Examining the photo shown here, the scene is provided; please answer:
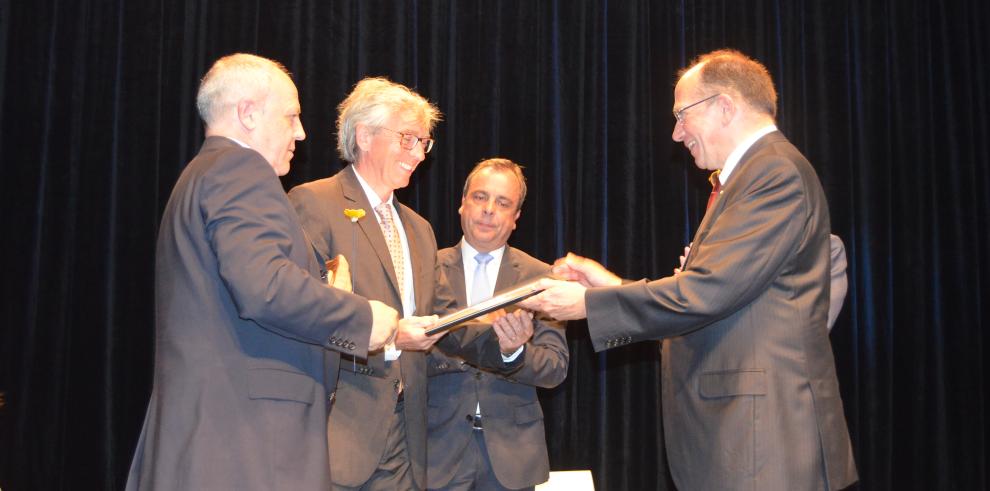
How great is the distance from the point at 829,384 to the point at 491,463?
1.37 meters

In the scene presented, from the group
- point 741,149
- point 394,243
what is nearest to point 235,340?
point 394,243

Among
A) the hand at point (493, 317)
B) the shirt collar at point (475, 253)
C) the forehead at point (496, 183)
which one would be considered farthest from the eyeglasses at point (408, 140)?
the hand at point (493, 317)

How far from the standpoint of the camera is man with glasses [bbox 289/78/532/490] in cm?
306

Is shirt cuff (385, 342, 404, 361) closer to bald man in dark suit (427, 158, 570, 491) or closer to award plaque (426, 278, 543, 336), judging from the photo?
award plaque (426, 278, 543, 336)

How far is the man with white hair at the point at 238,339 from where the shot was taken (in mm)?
2314

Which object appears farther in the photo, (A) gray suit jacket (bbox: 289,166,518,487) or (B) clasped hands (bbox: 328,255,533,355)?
(A) gray suit jacket (bbox: 289,166,518,487)

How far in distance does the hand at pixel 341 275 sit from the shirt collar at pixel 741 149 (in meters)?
1.28

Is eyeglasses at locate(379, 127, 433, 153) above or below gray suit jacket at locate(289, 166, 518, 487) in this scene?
above

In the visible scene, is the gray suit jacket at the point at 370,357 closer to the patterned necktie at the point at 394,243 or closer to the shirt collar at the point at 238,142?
the patterned necktie at the point at 394,243

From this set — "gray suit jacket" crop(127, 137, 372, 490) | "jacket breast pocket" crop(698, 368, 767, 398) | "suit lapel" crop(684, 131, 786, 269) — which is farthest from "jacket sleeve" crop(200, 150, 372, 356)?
"suit lapel" crop(684, 131, 786, 269)

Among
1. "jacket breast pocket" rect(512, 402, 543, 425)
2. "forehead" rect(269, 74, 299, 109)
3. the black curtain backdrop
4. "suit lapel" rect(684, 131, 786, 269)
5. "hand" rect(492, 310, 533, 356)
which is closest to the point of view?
"forehead" rect(269, 74, 299, 109)

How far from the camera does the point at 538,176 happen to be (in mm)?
5215

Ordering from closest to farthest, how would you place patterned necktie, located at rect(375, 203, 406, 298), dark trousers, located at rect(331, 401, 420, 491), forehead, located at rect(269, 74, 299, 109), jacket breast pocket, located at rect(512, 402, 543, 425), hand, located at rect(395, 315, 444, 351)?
forehead, located at rect(269, 74, 299, 109), hand, located at rect(395, 315, 444, 351), dark trousers, located at rect(331, 401, 420, 491), patterned necktie, located at rect(375, 203, 406, 298), jacket breast pocket, located at rect(512, 402, 543, 425)

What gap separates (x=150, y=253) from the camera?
204 inches
